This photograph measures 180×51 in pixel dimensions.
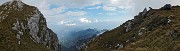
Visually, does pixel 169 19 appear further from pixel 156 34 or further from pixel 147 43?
pixel 147 43

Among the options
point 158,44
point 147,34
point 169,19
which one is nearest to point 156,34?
point 147,34

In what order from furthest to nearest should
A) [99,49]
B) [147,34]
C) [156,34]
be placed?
[99,49] < [147,34] < [156,34]

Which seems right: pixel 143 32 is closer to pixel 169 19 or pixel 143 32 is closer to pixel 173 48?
pixel 169 19

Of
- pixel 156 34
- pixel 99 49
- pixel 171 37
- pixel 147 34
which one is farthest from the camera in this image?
pixel 99 49

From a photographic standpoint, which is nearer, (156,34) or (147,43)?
(147,43)

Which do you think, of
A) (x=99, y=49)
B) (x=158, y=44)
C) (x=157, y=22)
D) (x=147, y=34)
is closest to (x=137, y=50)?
(x=158, y=44)

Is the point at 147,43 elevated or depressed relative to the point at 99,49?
elevated

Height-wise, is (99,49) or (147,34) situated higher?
(147,34)

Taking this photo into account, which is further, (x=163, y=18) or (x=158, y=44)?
(x=163, y=18)

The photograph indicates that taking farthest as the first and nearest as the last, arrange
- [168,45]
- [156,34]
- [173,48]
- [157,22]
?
[157,22]
[156,34]
[168,45]
[173,48]
